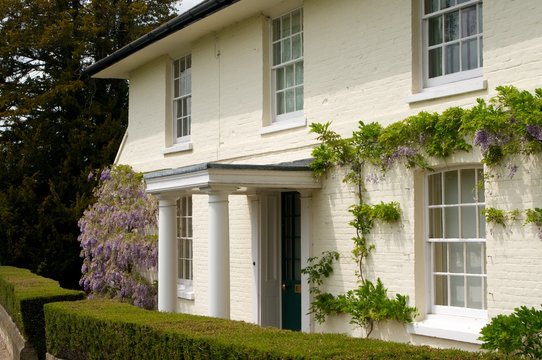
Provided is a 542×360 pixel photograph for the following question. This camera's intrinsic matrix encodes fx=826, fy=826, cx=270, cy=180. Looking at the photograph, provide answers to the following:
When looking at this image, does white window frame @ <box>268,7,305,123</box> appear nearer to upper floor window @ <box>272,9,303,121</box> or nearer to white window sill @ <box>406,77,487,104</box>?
upper floor window @ <box>272,9,303,121</box>

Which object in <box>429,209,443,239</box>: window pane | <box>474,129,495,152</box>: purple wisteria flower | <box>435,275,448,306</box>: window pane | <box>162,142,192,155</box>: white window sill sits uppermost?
<box>162,142,192,155</box>: white window sill

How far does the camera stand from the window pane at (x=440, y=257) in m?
10.3

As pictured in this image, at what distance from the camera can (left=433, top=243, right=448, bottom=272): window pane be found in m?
10.3

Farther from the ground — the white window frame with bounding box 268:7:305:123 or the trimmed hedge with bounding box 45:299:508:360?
the white window frame with bounding box 268:7:305:123

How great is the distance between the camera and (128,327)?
10.1m

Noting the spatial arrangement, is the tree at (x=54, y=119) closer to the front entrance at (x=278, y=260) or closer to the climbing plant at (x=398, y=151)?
the front entrance at (x=278, y=260)

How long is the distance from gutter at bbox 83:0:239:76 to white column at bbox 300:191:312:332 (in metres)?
3.53

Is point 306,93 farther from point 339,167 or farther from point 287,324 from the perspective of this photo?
point 287,324

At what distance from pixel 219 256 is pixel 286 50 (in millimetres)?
3768

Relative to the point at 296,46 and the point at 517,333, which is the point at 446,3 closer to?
the point at 296,46

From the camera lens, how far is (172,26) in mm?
15594

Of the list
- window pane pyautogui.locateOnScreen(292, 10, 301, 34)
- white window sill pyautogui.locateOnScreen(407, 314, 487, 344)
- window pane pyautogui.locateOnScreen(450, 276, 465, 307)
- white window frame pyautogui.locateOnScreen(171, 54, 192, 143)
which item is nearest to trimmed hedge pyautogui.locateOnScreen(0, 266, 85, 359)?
white window frame pyautogui.locateOnScreen(171, 54, 192, 143)

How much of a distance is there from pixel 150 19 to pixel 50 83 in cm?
441

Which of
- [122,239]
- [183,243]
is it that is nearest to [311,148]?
[183,243]
